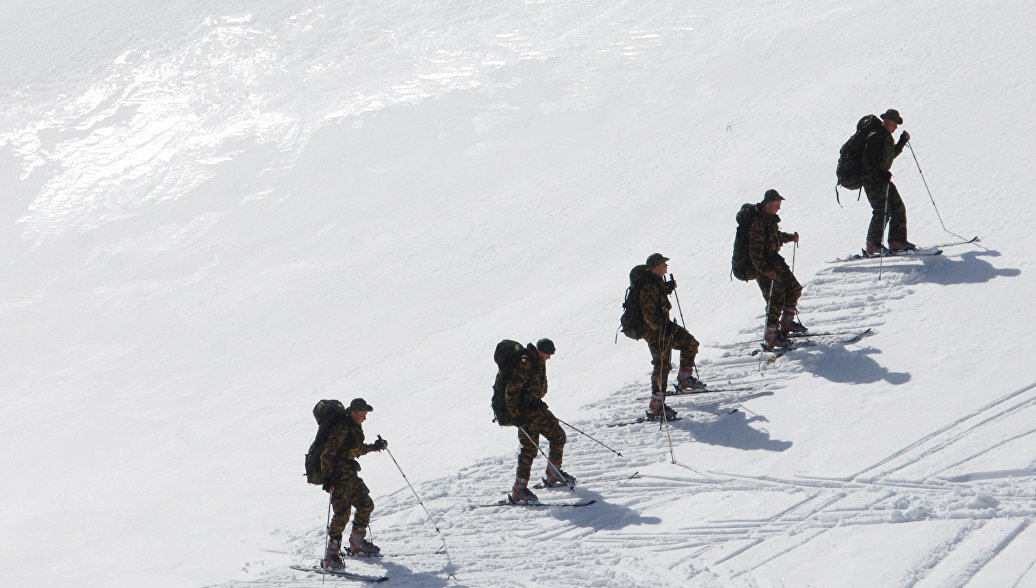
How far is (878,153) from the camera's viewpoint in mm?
12203

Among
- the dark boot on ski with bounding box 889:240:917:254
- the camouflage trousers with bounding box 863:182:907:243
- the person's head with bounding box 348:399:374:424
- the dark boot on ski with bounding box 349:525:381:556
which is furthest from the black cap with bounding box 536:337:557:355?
the dark boot on ski with bounding box 889:240:917:254

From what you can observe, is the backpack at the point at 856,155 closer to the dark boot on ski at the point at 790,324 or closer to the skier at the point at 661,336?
the dark boot on ski at the point at 790,324

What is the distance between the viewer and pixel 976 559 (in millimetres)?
7258

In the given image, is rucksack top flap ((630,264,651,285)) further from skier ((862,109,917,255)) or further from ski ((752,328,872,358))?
skier ((862,109,917,255))

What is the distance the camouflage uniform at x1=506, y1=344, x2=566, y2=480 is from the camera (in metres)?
9.69

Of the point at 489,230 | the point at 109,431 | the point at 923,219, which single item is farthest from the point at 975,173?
the point at 109,431

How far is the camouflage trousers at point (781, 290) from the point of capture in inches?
440

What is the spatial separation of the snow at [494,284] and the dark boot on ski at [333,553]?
371 mm

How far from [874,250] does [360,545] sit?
7.25 metres

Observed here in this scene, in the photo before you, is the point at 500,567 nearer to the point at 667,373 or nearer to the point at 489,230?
the point at 667,373

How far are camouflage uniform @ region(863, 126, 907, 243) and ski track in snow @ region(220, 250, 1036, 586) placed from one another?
1.24 metres

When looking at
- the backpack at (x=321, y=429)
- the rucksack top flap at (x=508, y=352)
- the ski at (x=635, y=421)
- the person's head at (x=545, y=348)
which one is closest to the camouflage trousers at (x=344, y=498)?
the backpack at (x=321, y=429)

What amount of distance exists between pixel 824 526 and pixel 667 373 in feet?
9.32

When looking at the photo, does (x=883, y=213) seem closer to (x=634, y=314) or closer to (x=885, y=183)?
(x=885, y=183)
